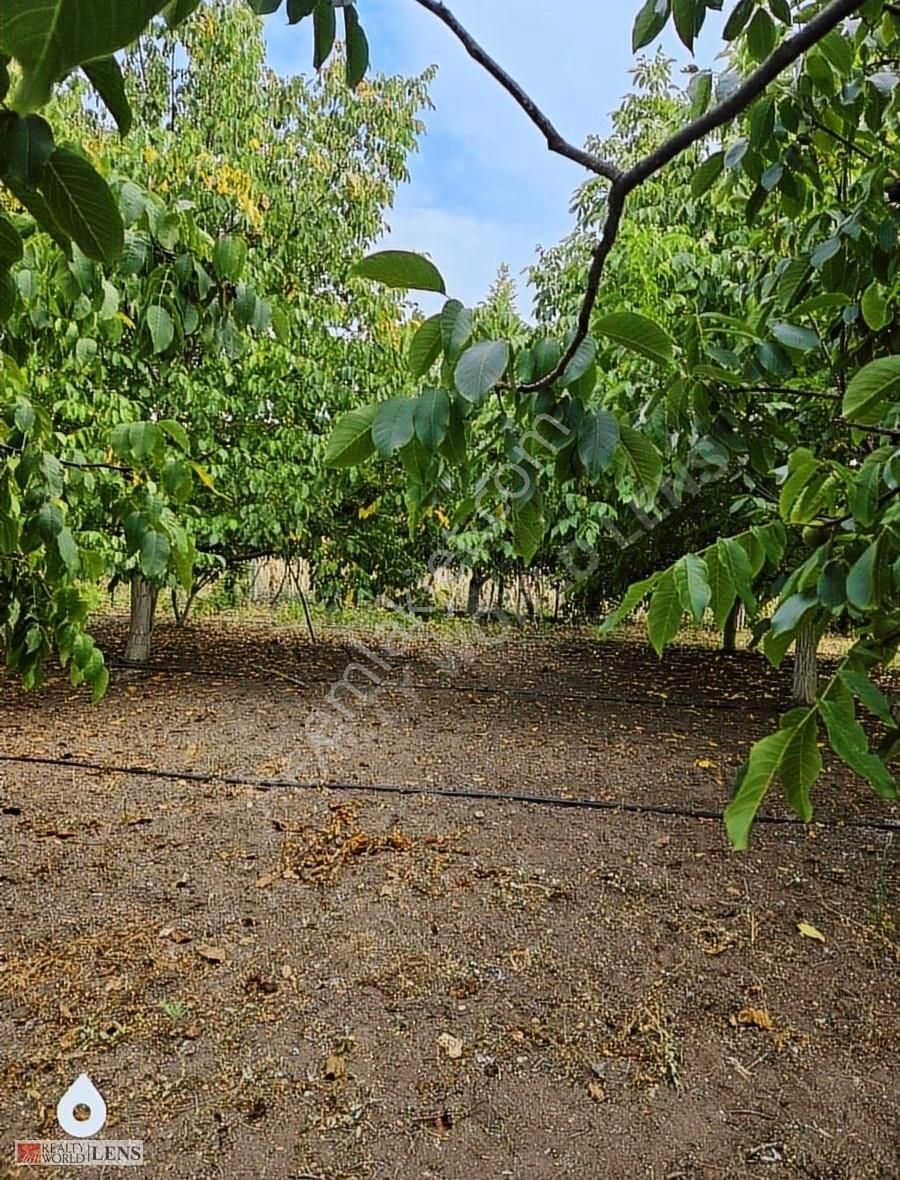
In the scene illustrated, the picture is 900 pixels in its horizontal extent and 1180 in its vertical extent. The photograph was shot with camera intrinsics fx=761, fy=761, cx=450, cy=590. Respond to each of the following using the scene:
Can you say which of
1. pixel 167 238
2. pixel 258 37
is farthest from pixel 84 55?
pixel 258 37

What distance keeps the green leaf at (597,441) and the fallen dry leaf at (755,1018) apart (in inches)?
62.2

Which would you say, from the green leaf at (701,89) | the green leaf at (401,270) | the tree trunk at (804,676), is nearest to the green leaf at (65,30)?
the green leaf at (401,270)

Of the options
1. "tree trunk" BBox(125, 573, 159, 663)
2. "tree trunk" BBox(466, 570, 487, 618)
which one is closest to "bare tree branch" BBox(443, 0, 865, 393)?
"tree trunk" BBox(125, 573, 159, 663)

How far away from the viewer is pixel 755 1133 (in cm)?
138

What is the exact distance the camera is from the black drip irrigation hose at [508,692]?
462cm

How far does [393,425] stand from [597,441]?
0.54 ft

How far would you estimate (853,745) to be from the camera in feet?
1.87

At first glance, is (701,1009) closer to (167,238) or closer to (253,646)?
A: (167,238)

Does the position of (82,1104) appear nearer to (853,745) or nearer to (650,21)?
(853,745)

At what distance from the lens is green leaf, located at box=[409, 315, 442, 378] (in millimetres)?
576

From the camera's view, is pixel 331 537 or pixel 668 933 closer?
pixel 668 933

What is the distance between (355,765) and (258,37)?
412 cm

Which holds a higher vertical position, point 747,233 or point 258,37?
point 258,37

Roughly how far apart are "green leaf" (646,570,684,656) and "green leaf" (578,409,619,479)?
0.76 ft
